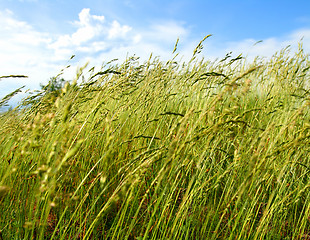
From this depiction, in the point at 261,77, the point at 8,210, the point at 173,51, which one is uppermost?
the point at 261,77

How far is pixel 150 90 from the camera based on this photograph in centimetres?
200

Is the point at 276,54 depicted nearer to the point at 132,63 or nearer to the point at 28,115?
the point at 132,63

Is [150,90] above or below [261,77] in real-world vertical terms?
below

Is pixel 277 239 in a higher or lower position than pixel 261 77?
lower

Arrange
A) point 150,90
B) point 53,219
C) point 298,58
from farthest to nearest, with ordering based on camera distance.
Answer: point 298,58, point 150,90, point 53,219

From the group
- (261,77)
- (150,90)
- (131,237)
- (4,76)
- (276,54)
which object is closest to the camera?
(4,76)

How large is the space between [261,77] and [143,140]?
102 inches

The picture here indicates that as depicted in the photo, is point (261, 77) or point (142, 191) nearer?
point (142, 191)

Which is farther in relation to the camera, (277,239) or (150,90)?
(150,90)

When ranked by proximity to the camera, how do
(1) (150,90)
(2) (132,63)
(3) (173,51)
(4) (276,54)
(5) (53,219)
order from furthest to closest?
(4) (276,54), (2) (132,63), (1) (150,90), (3) (173,51), (5) (53,219)

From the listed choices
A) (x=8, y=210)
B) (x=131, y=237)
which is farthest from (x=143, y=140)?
(x=8, y=210)

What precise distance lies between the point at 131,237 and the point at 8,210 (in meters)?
0.78

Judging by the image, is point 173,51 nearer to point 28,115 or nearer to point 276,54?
point 28,115

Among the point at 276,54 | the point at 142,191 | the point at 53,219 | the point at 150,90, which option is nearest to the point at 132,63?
the point at 150,90
